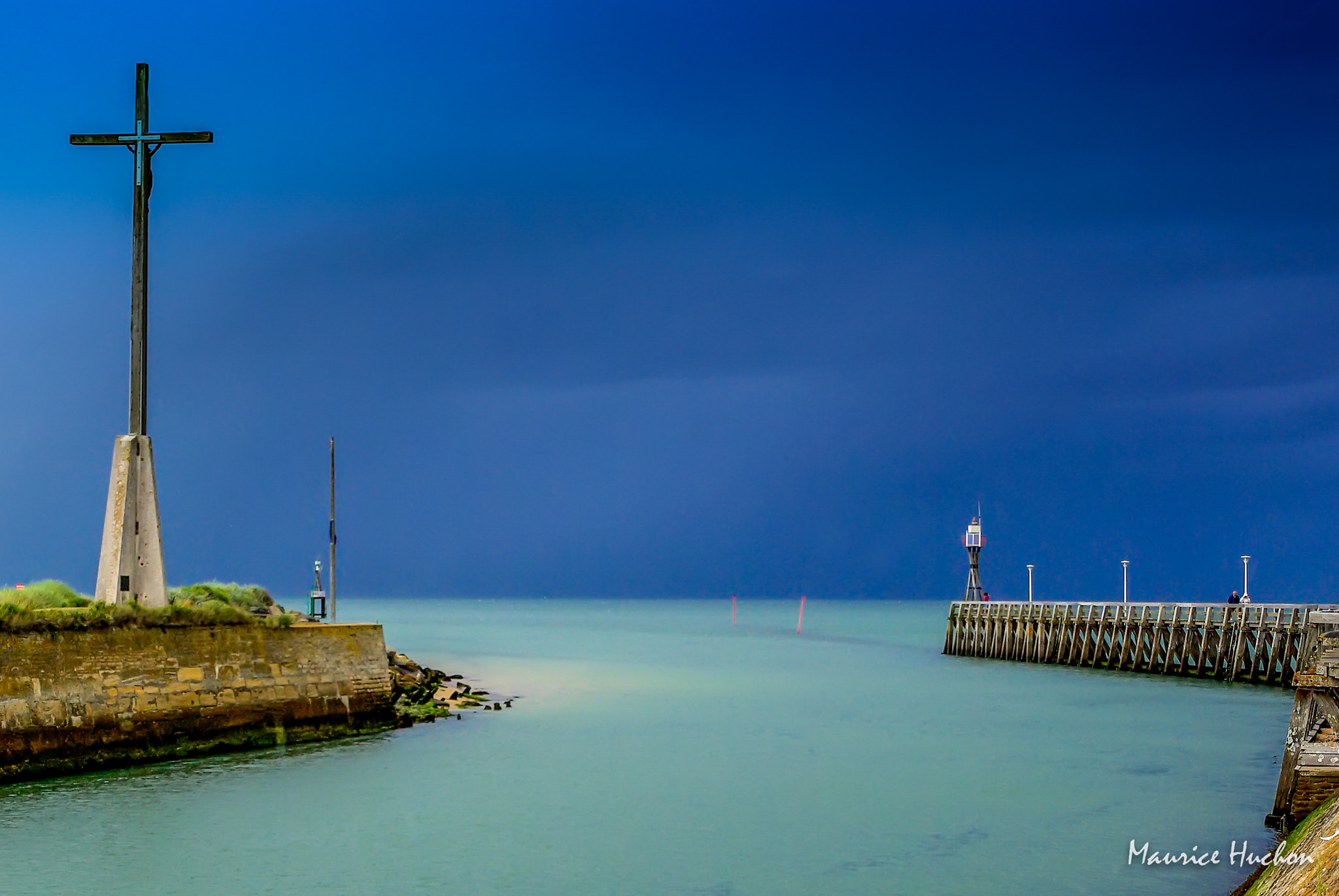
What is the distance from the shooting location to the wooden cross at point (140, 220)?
2098cm

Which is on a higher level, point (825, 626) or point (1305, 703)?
point (1305, 703)

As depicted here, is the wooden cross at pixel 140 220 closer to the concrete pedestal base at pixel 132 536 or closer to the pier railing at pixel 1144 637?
the concrete pedestal base at pixel 132 536

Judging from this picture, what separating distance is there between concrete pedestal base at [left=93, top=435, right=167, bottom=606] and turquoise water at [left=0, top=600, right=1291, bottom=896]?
289 centimetres

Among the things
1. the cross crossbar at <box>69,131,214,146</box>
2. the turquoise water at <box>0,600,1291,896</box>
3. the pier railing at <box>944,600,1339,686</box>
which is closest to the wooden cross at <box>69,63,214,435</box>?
the cross crossbar at <box>69,131,214,146</box>

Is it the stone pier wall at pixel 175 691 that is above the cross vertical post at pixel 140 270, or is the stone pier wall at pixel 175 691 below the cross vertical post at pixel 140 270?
below

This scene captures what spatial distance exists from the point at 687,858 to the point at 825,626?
98.5 meters

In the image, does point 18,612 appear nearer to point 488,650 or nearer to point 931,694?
point 931,694

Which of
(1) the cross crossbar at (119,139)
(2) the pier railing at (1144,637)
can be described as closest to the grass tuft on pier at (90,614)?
(1) the cross crossbar at (119,139)

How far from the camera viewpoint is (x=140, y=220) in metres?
21.7

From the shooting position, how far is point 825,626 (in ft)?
369

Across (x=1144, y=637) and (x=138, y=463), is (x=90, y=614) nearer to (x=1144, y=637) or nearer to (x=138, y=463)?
(x=138, y=463)

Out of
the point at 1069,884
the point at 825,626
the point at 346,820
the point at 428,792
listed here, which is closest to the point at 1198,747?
the point at 1069,884

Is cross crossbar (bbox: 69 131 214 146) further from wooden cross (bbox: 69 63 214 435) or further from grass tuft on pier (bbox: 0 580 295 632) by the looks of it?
grass tuft on pier (bbox: 0 580 295 632)

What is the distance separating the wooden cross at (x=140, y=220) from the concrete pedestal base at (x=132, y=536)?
64 cm
